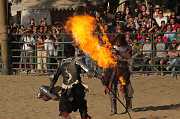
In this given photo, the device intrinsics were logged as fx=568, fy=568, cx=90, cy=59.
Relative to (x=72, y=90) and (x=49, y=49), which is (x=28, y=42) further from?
(x=72, y=90)

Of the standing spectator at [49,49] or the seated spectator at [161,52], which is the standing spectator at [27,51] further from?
the seated spectator at [161,52]

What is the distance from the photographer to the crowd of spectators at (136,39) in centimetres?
1839

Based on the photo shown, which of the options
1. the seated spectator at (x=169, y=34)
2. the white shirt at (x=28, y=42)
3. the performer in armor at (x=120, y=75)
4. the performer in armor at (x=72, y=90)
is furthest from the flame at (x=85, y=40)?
the white shirt at (x=28, y=42)

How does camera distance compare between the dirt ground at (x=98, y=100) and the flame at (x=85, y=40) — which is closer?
the flame at (x=85, y=40)

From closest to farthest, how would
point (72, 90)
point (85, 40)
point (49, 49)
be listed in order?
point (72, 90) → point (85, 40) → point (49, 49)

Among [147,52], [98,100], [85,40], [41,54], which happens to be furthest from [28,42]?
[85,40]

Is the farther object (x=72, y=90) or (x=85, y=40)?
(x=85, y=40)

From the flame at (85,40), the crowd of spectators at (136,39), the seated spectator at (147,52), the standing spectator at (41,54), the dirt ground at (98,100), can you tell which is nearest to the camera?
the flame at (85,40)

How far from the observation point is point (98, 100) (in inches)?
547

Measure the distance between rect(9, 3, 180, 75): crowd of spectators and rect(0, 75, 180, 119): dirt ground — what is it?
626 millimetres

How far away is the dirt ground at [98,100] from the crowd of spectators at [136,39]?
0.63 metres

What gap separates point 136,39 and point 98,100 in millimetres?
5290

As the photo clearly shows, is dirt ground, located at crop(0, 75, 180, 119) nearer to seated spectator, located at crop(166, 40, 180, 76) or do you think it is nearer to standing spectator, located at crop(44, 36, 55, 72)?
seated spectator, located at crop(166, 40, 180, 76)

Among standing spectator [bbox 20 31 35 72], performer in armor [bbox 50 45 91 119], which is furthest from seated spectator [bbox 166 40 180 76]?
performer in armor [bbox 50 45 91 119]
